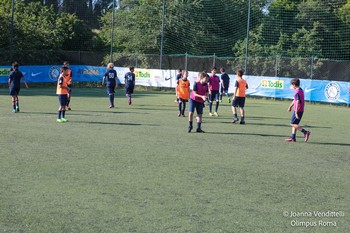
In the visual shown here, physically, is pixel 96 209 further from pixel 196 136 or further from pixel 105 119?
pixel 105 119

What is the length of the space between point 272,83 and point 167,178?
23685mm

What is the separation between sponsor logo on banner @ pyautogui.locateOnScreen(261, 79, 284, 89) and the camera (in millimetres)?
31812

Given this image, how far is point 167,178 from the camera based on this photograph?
30.9 feet

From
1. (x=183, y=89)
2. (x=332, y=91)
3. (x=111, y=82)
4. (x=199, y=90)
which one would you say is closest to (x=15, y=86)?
(x=111, y=82)

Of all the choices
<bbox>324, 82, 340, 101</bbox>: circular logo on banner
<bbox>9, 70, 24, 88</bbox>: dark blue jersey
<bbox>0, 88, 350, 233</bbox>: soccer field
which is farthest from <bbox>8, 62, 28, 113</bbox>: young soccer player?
<bbox>324, 82, 340, 101</bbox>: circular logo on banner

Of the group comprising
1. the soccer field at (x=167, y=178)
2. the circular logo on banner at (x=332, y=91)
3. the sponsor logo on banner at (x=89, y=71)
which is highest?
the sponsor logo on banner at (x=89, y=71)

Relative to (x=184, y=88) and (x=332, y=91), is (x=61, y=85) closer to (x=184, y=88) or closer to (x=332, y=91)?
(x=184, y=88)

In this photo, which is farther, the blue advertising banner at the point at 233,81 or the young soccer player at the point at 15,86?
the blue advertising banner at the point at 233,81

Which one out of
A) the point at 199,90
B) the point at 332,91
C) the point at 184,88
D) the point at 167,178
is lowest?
the point at 167,178

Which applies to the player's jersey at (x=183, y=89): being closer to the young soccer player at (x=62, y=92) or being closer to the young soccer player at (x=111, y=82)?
the young soccer player at (x=111, y=82)

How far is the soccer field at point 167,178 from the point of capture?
23.0 ft

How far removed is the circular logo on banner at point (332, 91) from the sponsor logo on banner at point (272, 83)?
9.21 feet

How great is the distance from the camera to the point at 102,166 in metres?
10.3

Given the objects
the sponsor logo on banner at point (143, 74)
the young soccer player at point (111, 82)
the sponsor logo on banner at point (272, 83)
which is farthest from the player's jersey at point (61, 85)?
the sponsor logo on banner at point (143, 74)
